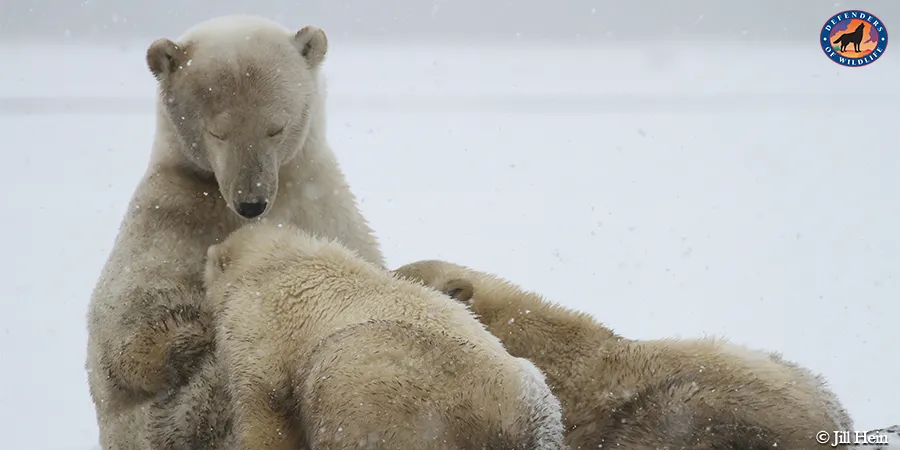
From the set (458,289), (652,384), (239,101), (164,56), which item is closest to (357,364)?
(458,289)

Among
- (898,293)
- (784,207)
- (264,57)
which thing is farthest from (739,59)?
(264,57)

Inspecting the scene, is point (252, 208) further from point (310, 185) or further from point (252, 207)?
point (310, 185)

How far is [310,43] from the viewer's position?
343 cm

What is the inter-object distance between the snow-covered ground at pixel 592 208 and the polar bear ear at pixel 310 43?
230 cm

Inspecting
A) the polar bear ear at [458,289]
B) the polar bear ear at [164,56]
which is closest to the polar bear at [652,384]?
the polar bear ear at [458,289]

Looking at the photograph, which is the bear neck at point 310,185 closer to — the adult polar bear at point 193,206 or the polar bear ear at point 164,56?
the adult polar bear at point 193,206

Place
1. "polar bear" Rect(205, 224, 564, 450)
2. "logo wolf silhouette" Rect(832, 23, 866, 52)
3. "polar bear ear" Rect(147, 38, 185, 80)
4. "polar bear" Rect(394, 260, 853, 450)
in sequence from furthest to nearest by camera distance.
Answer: "logo wolf silhouette" Rect(832, 23, 866, 52) < "polar bear ear" Rect(147, 38, 185, 80) < "polar bear" Rect(394, 260, 853, 450) < "polar bear" Rect(205, 224, 564, 450)

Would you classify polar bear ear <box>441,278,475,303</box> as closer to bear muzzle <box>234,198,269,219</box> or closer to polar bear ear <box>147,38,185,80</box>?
bear muzzle <box>234,198,269,219</box>

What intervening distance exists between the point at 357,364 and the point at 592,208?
689 centimetres

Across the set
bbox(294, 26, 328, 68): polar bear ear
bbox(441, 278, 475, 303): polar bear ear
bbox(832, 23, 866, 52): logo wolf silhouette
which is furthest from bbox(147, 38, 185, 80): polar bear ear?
bbox(832, 23, 866, 52): logo wolf silhouette

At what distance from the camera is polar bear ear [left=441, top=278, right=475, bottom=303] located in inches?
118

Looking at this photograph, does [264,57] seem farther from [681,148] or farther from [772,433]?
[681,148]

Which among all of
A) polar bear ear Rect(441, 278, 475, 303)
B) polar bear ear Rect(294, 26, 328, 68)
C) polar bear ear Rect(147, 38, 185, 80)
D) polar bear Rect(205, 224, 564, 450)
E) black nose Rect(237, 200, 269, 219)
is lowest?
polar bear Rect(205, 224, 564, 450)

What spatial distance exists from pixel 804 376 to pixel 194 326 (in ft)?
5.61
